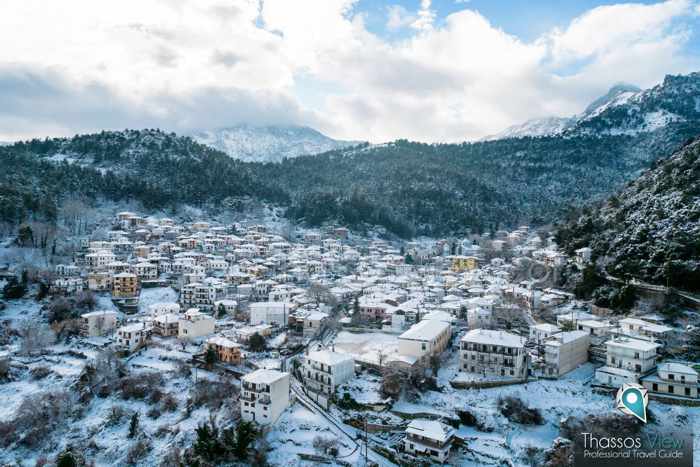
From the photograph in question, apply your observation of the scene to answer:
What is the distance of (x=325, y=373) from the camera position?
35.0 metres

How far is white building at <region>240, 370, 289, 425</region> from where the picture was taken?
3228cm

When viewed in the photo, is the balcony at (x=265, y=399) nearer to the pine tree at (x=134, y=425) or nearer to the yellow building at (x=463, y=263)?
the pine tree at (x=134, y=425)

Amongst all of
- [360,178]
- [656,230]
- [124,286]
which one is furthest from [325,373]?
[360,178]

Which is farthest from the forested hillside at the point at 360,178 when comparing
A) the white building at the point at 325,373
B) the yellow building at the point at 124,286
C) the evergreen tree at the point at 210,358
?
the white building at the point at 325,373

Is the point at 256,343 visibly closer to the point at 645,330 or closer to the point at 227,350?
the point at 227,350

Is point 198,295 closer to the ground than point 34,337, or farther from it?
farther from it

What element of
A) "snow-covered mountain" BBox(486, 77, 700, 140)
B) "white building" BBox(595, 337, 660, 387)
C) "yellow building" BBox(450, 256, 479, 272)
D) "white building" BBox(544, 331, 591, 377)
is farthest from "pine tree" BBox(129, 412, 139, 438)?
"snow-covered mountain" BBox(486, 77, 700, 140)

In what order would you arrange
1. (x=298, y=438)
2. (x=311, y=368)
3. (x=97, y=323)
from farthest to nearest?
1. (x=97, y=323)
2. (x=311, y=368)
3. (x=298, y=438)

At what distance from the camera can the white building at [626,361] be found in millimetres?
33531

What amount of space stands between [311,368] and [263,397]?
4660 mm

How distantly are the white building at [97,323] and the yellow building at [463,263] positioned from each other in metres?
45.2

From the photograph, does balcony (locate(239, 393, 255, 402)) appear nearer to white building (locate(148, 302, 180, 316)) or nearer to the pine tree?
the pine tree

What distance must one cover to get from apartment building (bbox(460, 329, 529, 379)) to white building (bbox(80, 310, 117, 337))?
29284mm

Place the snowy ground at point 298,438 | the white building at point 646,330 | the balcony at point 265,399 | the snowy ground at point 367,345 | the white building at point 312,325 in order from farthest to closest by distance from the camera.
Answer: the white building at point 312,325 < the snowy ground at point 367,345 < the white building at point 646,330 < the balcony at point 265,399 < the snowy ground at point 298,438
